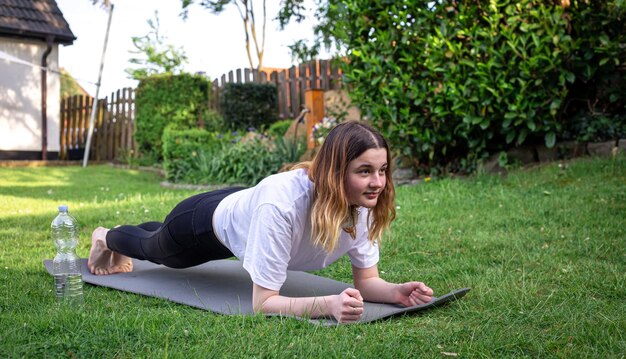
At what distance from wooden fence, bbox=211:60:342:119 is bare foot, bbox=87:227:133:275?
37.3 ft

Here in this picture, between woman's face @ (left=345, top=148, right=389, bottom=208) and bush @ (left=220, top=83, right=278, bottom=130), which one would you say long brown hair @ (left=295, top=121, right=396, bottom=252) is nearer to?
woman's face @ (left=345, top=148, right=389, bottom=208)

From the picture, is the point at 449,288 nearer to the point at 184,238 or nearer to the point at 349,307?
the point at 349,307

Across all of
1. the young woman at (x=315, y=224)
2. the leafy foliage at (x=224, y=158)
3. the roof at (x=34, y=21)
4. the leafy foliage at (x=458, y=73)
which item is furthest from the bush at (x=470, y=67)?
the roof at (x=34, y=21)

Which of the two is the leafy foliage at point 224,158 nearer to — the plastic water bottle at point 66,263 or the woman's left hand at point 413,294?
the plastic water bottle at point 66,263

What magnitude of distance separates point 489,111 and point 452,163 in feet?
3.86

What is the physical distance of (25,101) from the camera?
1650 centimetres

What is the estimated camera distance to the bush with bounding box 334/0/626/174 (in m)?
7.58

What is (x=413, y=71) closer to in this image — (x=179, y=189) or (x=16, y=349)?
(x=179, y=189)

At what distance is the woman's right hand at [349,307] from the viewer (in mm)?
3113

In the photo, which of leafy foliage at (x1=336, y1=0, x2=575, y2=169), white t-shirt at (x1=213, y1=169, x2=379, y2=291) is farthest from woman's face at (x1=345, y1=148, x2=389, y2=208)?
leafy foliage at (x1=336, y1=0, x2=575, y2=169)

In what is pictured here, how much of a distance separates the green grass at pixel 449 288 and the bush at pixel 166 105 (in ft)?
27.6

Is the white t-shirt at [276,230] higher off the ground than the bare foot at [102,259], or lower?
higher

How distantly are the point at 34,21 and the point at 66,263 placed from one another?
1418 cm

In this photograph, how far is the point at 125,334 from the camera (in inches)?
112
